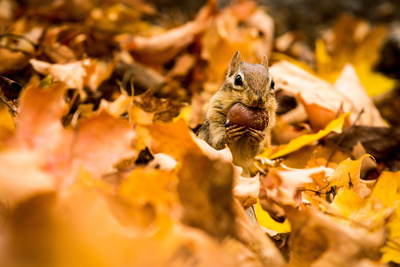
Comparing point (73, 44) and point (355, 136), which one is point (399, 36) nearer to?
point (355, 136)

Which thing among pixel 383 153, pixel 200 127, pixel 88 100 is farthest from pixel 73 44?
pixel 383 153

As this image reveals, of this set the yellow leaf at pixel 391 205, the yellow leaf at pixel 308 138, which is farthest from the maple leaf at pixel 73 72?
the yellow leaf at pixel 391 205

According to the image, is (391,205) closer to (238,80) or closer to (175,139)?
(175,139)

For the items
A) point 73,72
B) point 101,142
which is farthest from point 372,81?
point 101,142

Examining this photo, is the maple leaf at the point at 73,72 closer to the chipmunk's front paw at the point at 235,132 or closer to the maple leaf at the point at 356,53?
the chipmunk's front paw at the point at 235,132

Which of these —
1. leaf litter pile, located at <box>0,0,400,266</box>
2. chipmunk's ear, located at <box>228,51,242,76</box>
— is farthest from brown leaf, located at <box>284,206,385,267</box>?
chipmunk's ear, located at <box>228,51,242,76</box>
